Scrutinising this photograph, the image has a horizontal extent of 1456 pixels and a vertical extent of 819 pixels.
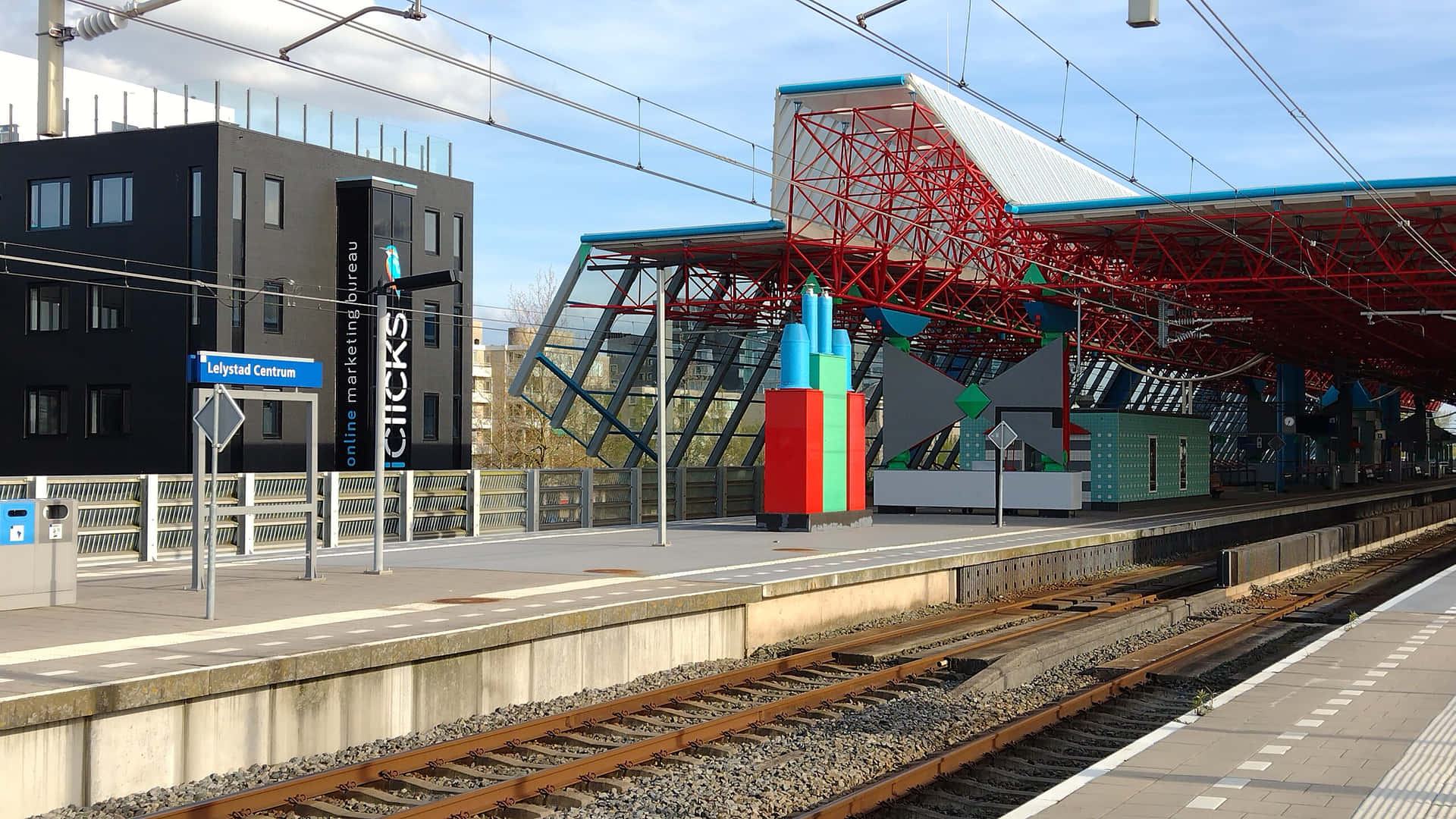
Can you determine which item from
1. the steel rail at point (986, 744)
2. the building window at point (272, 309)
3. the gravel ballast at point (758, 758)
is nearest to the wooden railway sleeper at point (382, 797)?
the gravel ballast at point (758, 758)

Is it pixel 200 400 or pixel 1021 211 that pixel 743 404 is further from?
pixel 200 400

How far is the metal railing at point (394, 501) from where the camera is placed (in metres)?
20.5

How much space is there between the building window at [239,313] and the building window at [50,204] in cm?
631

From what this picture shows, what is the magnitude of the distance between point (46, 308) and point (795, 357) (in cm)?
2812

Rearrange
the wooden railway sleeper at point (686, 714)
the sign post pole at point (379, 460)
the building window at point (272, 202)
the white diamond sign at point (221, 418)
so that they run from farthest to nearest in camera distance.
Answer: the building window at point (272, 202) → the sign post pole at point (379, 460) → the white diamond sign at point (221, 418) → the wooden railway sleeper at point (686, 714)

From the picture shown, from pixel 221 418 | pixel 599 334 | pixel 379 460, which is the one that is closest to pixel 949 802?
pixel 221 418

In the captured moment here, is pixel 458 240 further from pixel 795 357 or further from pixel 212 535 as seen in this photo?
pixel 212 535

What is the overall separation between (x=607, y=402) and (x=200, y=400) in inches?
1075

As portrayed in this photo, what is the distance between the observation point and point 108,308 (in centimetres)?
4391

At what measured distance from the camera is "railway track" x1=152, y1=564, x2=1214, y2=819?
9.68m

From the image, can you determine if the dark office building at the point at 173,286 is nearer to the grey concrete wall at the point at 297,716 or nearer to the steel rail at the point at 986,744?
the grey concrete wall at the point at 297,716

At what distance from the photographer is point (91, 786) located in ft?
32.5

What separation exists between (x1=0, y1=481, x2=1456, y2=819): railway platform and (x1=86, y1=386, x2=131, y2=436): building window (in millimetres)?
21672

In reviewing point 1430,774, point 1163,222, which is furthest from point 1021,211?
point 1430,774
